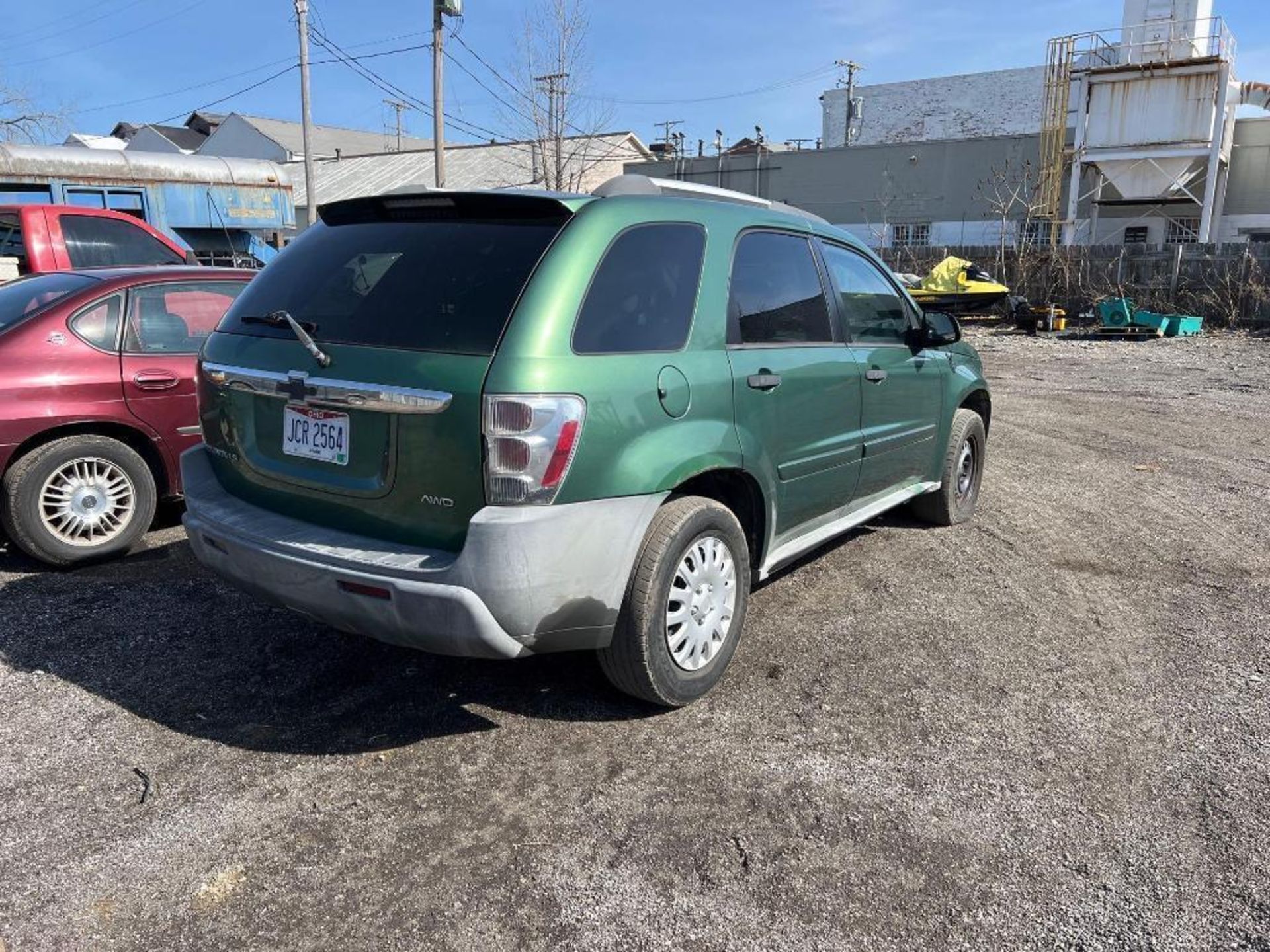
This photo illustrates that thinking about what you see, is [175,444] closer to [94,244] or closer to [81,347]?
[81,347]

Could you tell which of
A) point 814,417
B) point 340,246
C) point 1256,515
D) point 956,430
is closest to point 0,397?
point 340,246

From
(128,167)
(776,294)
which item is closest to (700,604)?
(776,294)

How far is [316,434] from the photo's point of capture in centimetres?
322

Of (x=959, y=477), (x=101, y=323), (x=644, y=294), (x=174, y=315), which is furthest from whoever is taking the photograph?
(x=959, y=477)

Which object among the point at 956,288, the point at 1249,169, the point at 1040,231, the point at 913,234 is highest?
the point at 1249,169

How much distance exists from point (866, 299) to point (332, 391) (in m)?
2.76

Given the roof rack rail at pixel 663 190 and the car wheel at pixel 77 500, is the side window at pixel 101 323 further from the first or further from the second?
the roof rack rail at pixel 663 190

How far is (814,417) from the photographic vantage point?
160 inches

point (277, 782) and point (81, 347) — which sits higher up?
point (81, 347)

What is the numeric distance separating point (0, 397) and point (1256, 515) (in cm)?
753

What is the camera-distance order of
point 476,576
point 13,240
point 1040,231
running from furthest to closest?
1. point 1040,231
2. point 13,240
3. point 476,576

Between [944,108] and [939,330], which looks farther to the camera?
[944,108]

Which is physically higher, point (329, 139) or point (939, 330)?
point (329, 139)

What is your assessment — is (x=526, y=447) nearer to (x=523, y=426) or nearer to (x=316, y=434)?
(x=523, y=426)
